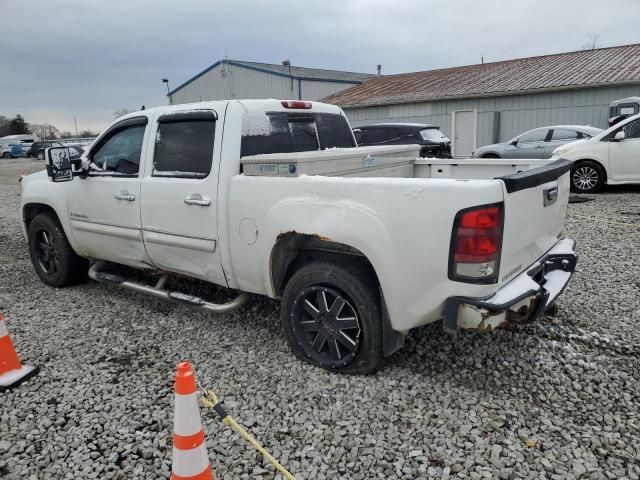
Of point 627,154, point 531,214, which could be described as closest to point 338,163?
point 531,214

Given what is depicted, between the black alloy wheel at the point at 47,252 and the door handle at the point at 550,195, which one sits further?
the black alloy wheel at the point at 47,252

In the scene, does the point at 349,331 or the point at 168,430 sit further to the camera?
the point at 349,331

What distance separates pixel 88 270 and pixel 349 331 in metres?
3.39

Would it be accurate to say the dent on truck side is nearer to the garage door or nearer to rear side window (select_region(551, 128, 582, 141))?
rear side window (select_region(551, 128, 582, 141))

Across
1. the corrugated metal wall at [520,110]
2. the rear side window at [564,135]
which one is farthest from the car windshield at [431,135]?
the corrugated metal wall at [520,110]

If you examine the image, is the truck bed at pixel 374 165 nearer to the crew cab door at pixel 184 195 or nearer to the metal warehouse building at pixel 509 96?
the crew cab door at pixel 184 195

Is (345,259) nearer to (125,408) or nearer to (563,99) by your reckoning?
(125,408)

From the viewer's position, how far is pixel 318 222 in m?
3.09

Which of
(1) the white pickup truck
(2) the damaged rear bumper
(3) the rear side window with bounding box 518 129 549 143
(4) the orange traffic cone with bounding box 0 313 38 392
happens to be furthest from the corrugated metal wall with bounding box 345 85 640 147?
(4) the orange traffic cone with bounding box 0 313 38 392

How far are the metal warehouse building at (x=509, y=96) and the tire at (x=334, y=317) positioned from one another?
Result: 1695 cm

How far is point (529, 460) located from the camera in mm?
2494

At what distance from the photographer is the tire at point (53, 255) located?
5.18m

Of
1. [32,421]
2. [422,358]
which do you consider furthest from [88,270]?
[422,358]

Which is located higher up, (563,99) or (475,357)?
(563,99)
